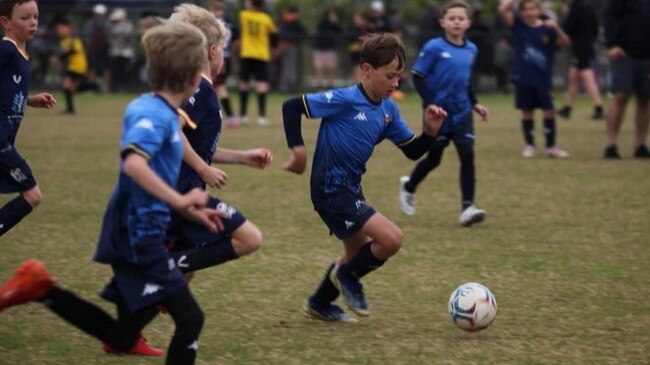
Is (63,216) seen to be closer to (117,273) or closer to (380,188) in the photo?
(380,188)

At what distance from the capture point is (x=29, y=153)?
48.8 feet

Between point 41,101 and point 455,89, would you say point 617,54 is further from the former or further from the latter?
point 41,101

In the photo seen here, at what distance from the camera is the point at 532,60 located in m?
14.3

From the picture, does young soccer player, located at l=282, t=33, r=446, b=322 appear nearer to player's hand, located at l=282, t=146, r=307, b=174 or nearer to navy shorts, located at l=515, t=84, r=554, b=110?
player's hand, located at l=282, t=146, r=307, b=174

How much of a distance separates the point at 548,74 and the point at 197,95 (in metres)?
9.05

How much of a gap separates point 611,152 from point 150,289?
1053 centimetres

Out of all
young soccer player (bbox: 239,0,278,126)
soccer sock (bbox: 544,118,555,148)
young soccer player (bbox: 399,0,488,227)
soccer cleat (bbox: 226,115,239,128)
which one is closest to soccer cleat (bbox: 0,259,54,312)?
young soccer player (bbox: 399,0,488,227)

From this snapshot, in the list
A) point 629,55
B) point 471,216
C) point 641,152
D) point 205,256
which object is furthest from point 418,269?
point 641,152

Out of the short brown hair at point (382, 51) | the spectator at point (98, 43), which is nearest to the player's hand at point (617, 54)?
the short brown hair at point (382, 51)

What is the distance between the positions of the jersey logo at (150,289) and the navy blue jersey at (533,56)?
1009 centimetres

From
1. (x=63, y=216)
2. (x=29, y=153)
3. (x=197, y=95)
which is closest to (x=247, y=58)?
(x=29, y=153)

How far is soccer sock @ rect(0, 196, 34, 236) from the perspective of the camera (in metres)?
7.40

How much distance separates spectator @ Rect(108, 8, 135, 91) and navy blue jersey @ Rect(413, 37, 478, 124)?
17627 mm

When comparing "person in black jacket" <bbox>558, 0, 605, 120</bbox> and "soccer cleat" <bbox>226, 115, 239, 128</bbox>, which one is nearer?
"person in black jacket" <bbox>558, 0, 605, 120</bbox>
